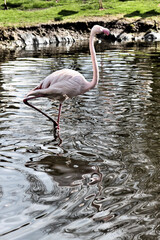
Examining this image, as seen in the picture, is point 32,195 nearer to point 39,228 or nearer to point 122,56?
point 39,228

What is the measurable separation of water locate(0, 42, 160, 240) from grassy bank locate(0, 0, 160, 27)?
20171 millimetres

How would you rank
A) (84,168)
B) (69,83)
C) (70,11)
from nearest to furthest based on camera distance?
1. (84,168)
2. (69,83)
3. (70,11)

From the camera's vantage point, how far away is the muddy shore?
83.2ft

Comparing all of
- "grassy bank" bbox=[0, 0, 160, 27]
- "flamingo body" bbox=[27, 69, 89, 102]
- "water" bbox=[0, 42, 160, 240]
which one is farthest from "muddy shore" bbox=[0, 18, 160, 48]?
"flamingo body" bbox=[27, 69, 89, 102]

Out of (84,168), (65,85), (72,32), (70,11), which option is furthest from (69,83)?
(70,11)

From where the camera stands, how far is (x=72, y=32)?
29172 millimetres

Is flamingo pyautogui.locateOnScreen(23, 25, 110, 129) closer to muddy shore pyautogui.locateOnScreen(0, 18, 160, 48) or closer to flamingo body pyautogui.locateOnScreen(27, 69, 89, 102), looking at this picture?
flamingo body pyautogui.locateOnScreen(27, 69, 89, 102)

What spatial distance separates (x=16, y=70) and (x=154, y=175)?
992cm

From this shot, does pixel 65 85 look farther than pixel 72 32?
No

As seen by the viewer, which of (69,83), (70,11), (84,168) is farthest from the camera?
(70,11)

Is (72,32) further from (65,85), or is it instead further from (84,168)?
(84,168)

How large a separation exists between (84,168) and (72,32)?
1011 inches

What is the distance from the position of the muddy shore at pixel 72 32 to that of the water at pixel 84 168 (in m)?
17.0

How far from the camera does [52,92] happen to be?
6199 millimetres
